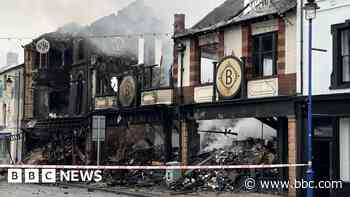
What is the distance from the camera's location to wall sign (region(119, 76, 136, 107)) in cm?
2622


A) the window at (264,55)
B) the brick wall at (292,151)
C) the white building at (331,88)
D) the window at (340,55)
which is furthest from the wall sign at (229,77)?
the window at (340,55)

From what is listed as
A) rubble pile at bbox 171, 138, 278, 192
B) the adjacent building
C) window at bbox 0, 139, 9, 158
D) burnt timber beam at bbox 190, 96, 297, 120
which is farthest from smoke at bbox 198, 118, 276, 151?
window at bbox 0, 139, 9, 158

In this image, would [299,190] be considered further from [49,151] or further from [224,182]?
[49,151]

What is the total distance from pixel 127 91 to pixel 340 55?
11917mm

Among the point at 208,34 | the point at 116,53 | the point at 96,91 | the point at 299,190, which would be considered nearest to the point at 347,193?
the point at 299,190

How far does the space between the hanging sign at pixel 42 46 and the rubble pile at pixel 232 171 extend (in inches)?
628

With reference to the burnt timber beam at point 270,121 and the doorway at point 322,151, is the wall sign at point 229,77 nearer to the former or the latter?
the burnt timber beam at point 270,121

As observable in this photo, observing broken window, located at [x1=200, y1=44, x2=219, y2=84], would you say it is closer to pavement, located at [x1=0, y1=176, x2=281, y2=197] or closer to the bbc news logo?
pavement, located at [x1=0, y1=176, x2=281, y2=197]

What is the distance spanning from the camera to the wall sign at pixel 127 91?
1032 inches

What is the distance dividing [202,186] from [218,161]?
175 cm

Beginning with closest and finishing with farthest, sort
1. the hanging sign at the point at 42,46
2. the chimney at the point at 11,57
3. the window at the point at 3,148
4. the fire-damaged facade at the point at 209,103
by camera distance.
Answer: the fire-damaged facade at the point at 209,103, the hanging sign at the point at 42,46, the window at the point at 3,148, the chimney at the point at 11,57

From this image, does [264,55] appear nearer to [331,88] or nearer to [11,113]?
[331,88]

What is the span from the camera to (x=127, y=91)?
26.6 metres

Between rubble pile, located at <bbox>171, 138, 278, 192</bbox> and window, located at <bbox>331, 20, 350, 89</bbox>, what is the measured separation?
450 centimetres
